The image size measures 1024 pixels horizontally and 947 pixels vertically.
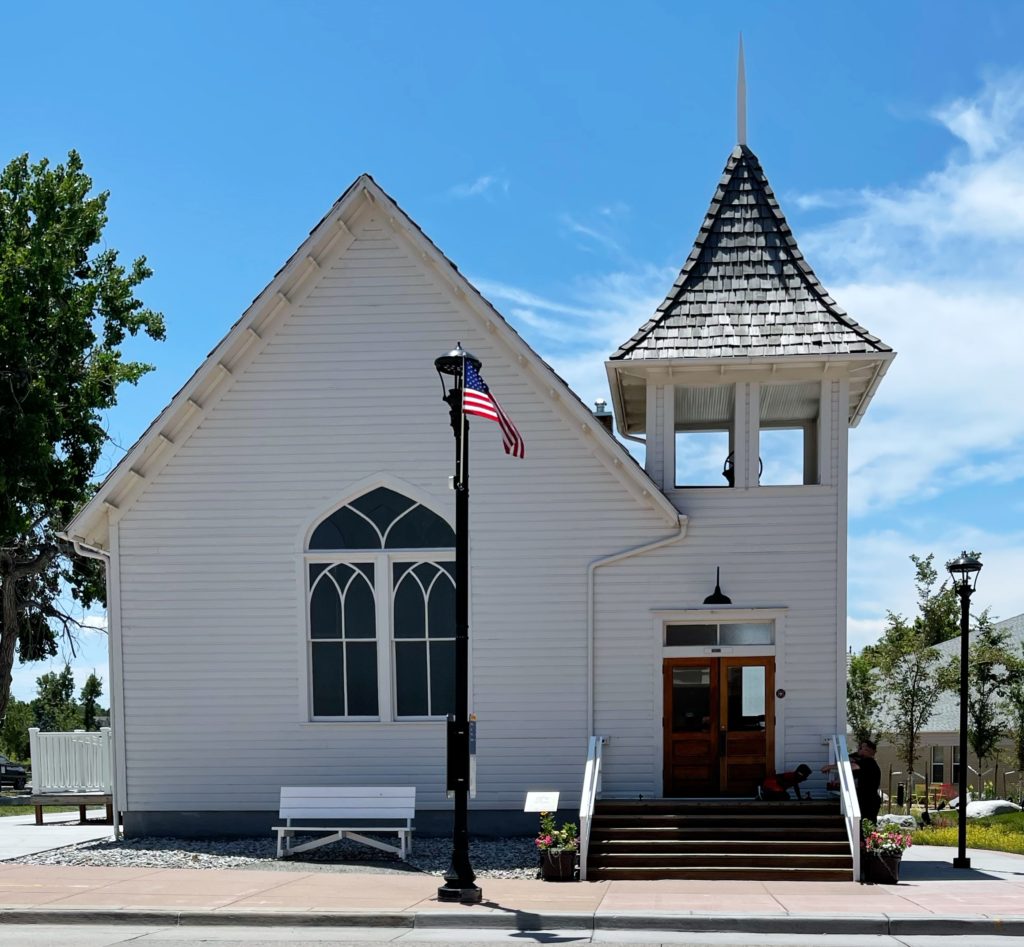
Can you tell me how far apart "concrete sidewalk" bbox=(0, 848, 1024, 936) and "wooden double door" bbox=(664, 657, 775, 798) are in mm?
2984

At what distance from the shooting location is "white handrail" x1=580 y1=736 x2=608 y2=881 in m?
14.0

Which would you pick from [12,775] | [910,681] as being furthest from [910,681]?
[12,775]

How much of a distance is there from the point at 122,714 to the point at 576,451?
752cm

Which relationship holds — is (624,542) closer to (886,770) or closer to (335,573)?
(335,573)

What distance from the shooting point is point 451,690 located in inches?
675

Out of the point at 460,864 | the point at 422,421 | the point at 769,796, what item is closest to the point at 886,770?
the point at 769,796

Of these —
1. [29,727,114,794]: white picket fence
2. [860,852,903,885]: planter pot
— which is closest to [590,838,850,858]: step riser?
[860,852,903,885]: planter pot

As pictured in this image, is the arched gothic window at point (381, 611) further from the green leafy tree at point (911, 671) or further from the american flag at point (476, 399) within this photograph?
the green leafy tree at point (911, 671)

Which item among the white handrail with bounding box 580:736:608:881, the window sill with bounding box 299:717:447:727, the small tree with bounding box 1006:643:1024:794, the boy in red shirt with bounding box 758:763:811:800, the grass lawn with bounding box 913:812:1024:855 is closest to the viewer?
the white handrail with bounding box 580:736:608:881

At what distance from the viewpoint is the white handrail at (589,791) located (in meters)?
14.0

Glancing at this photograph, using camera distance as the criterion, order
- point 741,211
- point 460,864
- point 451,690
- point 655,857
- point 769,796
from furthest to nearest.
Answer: point 741,211 < point 451,690 < point 769,796 < point 655,857 < point 460,864

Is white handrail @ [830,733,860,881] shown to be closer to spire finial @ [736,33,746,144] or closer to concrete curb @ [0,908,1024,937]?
concrete curb @ [0,908,1024,937]

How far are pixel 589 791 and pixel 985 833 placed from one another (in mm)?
9639

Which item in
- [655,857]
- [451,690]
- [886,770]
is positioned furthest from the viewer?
[886,770]
